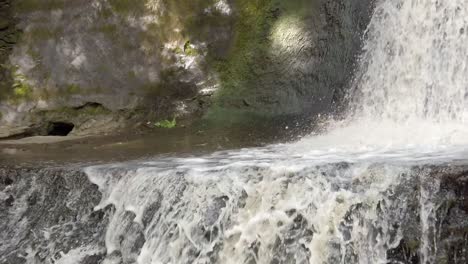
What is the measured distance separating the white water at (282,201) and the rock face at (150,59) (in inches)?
47.2

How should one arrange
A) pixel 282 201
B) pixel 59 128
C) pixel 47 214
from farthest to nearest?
pixel 59 128
pixel 47 214
pixel 282 201

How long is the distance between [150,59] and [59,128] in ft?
4.38

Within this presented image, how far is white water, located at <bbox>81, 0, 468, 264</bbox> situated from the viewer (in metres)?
3.30

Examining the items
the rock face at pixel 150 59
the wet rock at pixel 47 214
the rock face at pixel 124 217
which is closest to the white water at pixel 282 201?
the rock face at pixel 124 217

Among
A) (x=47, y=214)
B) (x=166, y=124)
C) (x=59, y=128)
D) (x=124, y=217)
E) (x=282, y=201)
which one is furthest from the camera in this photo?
(x=59, y=128)

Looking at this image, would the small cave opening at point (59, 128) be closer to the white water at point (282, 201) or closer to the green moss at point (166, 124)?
the green moss at point (166, 124)

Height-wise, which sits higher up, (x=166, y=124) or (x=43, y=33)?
(x=43, y=33)

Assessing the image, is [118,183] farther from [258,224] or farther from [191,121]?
[191,121]

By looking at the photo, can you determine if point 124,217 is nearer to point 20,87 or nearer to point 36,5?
point 20,87

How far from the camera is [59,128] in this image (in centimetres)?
652

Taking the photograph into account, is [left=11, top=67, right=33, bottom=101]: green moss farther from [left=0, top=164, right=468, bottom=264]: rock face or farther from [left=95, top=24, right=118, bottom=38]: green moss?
[left=0, top=164, right=468, bottom=264]: rock face

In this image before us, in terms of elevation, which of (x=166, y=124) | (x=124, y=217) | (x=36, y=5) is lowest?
(x=124, y=217)

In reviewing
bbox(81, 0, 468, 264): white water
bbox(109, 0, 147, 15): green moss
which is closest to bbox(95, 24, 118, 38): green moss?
bbox(109, 0, 147, 15): green moss

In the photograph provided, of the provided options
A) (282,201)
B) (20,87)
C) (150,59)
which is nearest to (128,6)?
(150,59)
